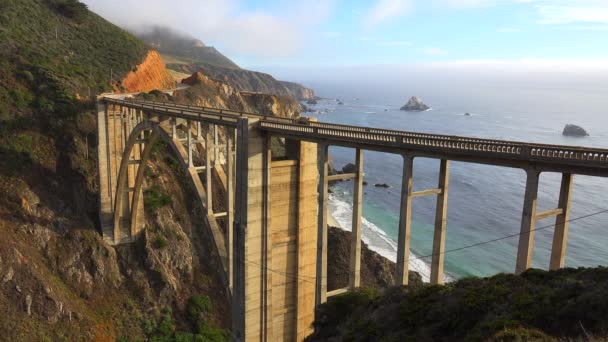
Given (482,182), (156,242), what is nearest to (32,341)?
(156,242)

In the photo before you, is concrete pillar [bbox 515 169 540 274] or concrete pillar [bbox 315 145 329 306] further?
concrete pillar [bbox 315 145 329 306]

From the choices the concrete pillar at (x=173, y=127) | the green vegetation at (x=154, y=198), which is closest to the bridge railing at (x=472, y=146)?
the concrete pillar at (x=173, y=127)

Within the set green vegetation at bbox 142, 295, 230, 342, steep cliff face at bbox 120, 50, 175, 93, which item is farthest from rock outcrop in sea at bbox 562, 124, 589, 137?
green vegetation at bbox 142, 295, 230, 342

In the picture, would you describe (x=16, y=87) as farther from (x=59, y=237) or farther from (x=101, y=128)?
(x=59, y=237)

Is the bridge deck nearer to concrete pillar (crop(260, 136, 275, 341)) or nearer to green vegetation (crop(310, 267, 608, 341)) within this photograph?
concrete pillar (crop(260, 136, 275, 341))

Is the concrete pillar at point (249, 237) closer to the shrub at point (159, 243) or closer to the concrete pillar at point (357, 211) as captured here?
the concrete pillar at point (357, 211)

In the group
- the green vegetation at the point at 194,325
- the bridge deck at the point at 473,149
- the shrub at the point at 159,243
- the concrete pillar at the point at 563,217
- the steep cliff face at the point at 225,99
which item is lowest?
the green vegetation at the point at 194,325
